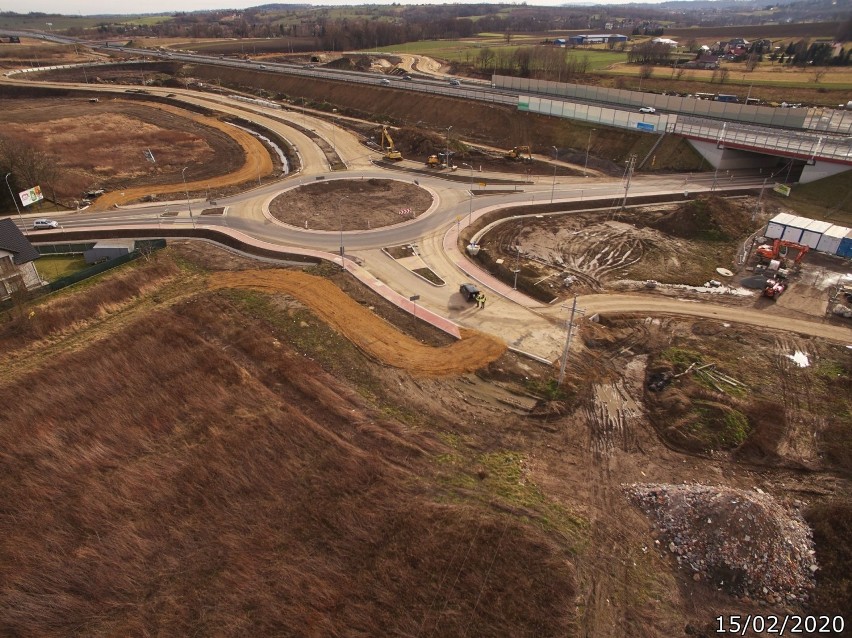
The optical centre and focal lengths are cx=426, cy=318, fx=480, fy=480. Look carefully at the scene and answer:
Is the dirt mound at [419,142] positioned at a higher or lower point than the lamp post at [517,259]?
higher

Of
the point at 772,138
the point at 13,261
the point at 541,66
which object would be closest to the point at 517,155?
the point at 772,138

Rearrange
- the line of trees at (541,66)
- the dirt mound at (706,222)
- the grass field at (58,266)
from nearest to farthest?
1. the grass field at (58,266)
2. the dirt mound at (706,222)
3. the line of trees at (541,66)

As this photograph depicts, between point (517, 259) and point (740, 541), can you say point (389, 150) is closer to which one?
point (517, 259)

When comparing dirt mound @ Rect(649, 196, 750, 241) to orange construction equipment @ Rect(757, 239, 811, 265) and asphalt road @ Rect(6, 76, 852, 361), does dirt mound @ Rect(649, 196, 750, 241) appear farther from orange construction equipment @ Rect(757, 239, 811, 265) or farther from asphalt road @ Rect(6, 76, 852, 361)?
asphalt road @ Rect(6, 76, 852, 361)

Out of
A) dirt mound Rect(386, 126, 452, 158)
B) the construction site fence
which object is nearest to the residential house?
dirt mound Rect(386, 126, 452, 158)

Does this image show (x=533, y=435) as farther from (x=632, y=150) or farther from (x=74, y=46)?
(x=74, y=46)

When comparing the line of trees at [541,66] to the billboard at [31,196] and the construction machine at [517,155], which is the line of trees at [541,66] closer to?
the construction machine at [517,155]

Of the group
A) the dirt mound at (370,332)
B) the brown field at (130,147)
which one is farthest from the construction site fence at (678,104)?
the dirt mound at (370,332)

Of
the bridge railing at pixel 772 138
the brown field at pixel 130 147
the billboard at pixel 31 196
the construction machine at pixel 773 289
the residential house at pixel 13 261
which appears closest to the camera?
the residential house at pixel 13 261
